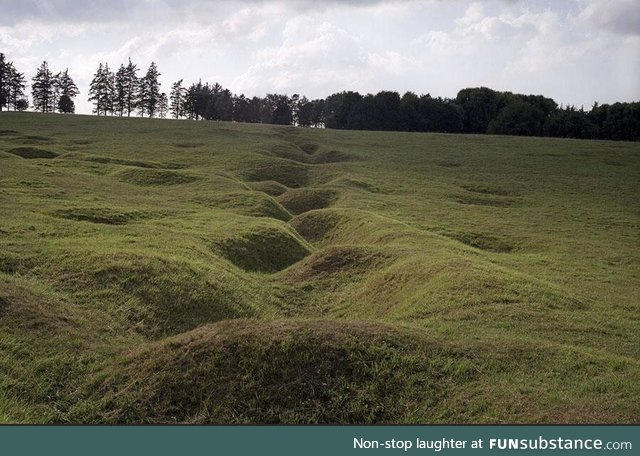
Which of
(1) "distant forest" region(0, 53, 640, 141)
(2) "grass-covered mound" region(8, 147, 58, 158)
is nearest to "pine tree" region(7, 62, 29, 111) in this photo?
(1) "distant forest" region(0, 53, 640, 141)

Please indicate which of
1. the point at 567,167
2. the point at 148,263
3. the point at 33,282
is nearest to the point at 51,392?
the point at 33,282

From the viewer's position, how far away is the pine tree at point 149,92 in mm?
114062

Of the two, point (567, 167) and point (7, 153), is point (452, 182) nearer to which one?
point (567, 167)

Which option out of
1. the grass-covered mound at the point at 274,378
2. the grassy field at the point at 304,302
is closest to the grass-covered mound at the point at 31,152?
the grassy field at the point at 304,302

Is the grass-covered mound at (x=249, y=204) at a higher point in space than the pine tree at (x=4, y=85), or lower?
lower

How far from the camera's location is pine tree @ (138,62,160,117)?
374 feet

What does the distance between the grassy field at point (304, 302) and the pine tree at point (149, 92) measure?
73548 mm

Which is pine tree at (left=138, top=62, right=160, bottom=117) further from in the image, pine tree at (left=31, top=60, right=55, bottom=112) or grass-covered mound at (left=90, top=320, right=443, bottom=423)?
grass-covered mound at (left=90, top=320, right=443, bottom=423)

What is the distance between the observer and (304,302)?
20.0m

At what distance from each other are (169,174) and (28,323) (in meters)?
30.9

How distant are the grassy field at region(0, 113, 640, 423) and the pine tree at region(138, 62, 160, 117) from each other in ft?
241

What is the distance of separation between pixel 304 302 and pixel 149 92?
104136 mm

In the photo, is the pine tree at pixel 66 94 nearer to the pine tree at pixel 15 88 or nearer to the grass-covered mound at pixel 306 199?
the pine tree at pixel 15 88

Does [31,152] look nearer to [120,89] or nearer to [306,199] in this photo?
[306,199]
